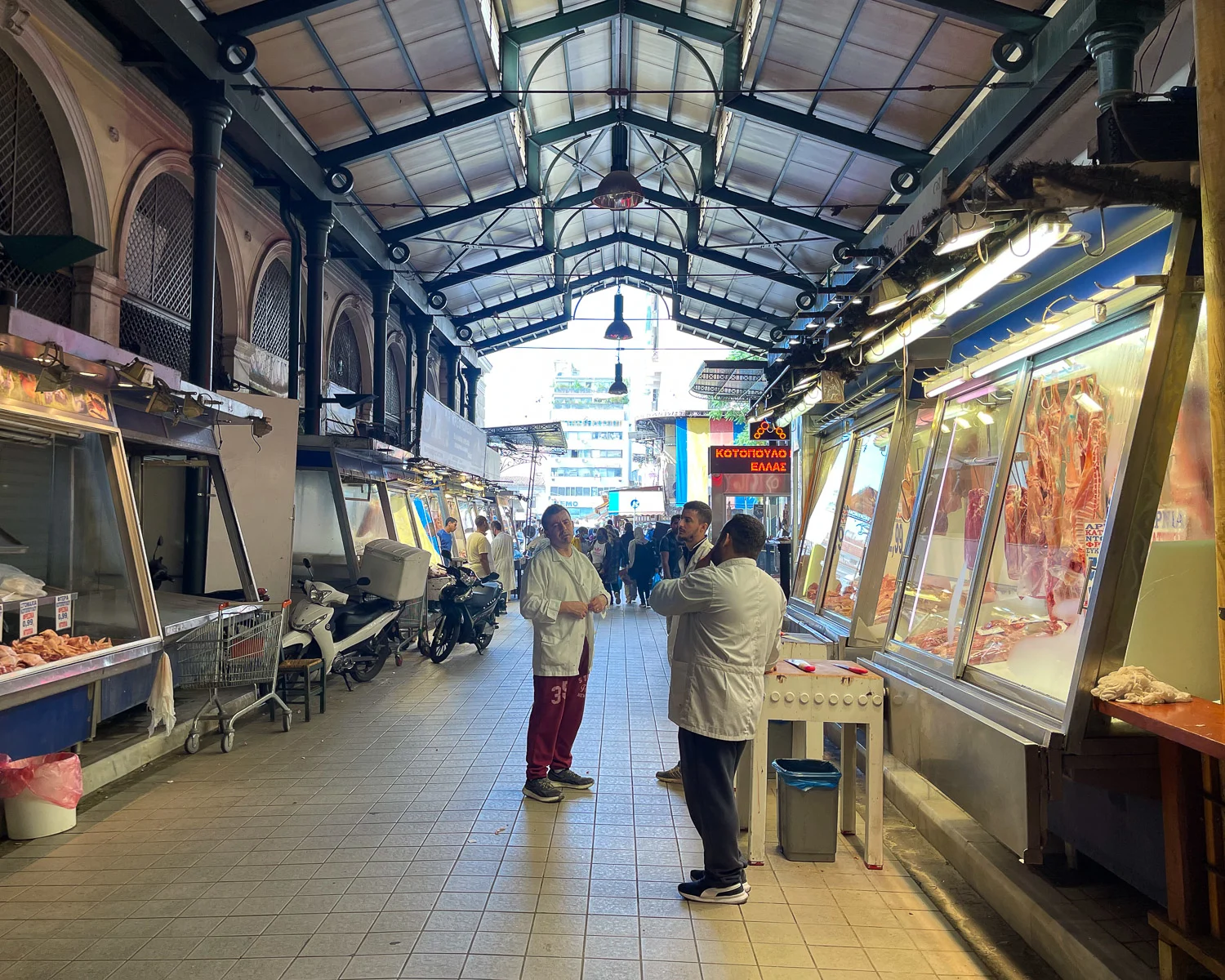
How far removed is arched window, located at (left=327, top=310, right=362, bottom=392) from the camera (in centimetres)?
1534

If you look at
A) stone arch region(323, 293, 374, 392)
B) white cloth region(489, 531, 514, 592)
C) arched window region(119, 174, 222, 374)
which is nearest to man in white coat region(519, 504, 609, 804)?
arched window region(119, 174, 222, 374)

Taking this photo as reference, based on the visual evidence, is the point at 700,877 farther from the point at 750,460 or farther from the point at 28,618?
the point at 750,460

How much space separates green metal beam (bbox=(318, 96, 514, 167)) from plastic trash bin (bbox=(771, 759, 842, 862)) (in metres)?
9.97

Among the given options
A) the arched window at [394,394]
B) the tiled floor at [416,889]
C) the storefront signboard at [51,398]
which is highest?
the arched window at [394,394]

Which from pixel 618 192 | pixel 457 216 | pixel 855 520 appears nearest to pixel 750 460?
pixel 855 520

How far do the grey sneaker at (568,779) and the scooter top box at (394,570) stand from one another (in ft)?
14.0

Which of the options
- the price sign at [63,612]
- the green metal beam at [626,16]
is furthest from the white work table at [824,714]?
the green metal beam at [626,16]

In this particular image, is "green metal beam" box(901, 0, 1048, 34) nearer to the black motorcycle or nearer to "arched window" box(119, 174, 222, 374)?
"arched window" box(119, 174, 222, 374)

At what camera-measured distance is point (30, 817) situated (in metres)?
4.54

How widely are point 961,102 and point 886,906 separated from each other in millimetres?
8151

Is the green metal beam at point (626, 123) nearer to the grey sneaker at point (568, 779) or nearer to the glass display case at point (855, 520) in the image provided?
the glass display case at point (855, 520)

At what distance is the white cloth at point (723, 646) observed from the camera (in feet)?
12.8

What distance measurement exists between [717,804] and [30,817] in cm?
354

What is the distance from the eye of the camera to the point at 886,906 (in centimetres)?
395
